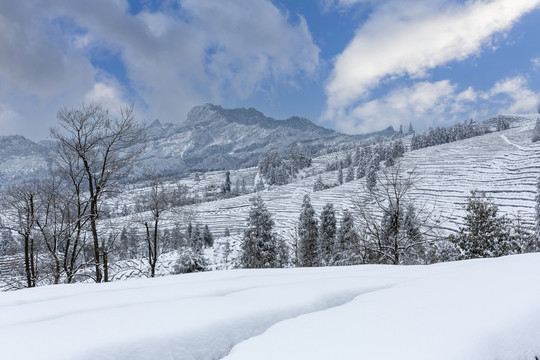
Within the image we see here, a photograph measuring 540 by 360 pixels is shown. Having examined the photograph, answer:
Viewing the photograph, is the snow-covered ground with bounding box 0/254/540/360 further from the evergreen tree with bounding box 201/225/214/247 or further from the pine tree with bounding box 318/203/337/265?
the evergreen tree with bounding box 201/225/214/247

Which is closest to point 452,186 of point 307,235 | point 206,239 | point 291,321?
point 307,235

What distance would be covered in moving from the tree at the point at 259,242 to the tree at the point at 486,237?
15.7 metres

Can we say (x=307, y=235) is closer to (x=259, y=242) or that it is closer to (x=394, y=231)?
(x=259, y=242)

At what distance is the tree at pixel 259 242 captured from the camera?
25188mm

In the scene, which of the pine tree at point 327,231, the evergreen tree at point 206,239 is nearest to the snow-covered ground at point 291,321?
the pine tree at point 327,231

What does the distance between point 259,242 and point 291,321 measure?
24.4 meters

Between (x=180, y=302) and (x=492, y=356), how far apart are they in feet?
6.56

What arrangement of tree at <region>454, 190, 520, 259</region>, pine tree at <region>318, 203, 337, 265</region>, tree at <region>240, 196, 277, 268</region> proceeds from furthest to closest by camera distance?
pine tree at <region>318, 203, 337, 265</region>
tree at <region>240, 196, 277, 268</region>
tree at <region>454, 190, 520, 259</region>

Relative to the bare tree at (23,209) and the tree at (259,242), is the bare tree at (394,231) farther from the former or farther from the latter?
the tree at (259,242)

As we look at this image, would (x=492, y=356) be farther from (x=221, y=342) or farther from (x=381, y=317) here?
(x=221, y=342)

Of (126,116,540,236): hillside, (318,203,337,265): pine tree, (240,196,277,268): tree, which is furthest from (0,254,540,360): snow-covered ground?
(126,116,540,236): hillside

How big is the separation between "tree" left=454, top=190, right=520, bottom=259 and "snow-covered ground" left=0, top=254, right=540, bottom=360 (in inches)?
570

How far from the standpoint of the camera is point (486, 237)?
13852 millimetres

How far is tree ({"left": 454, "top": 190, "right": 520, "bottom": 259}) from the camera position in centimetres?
1358
